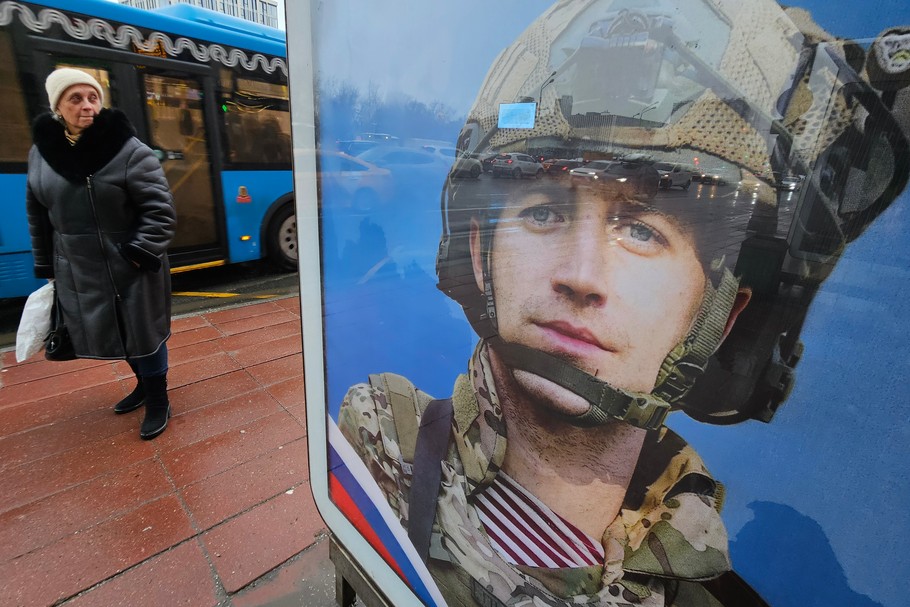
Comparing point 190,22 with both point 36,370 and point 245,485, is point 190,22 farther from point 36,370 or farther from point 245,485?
point 245,485

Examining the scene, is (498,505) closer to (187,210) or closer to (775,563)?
(775,563)

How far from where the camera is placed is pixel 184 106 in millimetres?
5480

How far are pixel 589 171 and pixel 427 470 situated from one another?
859 mm

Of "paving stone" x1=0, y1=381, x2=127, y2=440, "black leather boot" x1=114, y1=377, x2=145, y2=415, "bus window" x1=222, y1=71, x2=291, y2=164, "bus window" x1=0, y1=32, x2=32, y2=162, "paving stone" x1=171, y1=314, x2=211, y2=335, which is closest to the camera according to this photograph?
"paving stone" x1=0, y1=381, x2=127, y2=440

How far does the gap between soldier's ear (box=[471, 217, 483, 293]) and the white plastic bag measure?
2888 mm

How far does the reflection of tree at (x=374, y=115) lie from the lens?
978 mm

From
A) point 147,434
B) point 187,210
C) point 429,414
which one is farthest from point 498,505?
point 187,210

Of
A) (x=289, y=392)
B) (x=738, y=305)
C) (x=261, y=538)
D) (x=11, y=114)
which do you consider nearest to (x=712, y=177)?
(x=738, y=305)

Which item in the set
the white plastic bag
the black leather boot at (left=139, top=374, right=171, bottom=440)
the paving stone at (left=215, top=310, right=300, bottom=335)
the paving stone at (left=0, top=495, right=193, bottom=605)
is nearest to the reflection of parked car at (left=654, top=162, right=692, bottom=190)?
the paving stone at (left=0, top=495, right=193, bottom=605)

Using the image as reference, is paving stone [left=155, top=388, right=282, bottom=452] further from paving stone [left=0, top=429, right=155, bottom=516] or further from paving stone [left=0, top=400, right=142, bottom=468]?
paving stone [left=0, top=400, right=142, bottom=468]

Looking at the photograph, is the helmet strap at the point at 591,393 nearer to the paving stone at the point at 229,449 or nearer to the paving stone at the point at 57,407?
the paving stone at the point at 229,449

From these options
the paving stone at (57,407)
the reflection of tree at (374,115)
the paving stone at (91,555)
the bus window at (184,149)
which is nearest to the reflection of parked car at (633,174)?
the reflection of tree at (374,115)

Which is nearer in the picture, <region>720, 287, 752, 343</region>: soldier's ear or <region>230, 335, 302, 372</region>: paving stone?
<region>720, 287, 752, 343</region>: soldier's ear

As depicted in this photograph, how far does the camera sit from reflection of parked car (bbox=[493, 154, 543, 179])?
850mm
